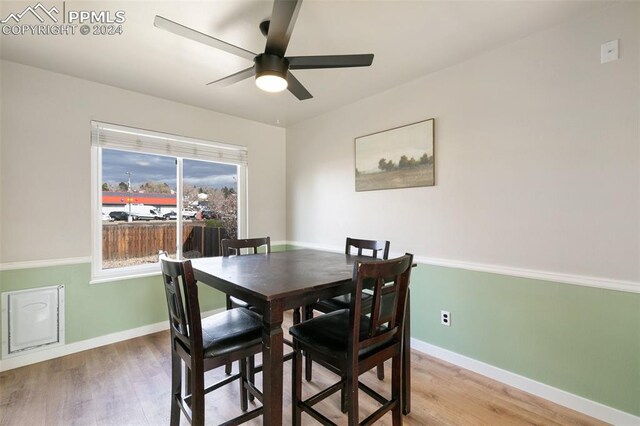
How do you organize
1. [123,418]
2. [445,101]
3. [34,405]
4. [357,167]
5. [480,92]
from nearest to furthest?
1. [123,418]
2. [34,405]
3. [480,92]
4. [445,101]
5. [357,167]

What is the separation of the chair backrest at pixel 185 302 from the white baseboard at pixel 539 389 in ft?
6.86

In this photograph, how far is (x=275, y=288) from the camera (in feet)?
4.34

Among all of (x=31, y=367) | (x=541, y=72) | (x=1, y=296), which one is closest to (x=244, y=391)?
(x=31, y=367)

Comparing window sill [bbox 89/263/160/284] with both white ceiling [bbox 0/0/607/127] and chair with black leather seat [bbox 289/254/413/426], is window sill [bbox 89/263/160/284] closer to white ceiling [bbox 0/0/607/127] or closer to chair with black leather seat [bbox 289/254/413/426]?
white ceiling [bbox 0/0/607/127]

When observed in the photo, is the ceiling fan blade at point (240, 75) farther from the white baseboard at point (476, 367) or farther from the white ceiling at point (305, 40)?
the white baseboard at point (476, 367)

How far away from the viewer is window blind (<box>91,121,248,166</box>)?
2.83 m

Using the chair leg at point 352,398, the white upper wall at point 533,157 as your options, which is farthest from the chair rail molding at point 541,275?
the chair leg at point 352,398

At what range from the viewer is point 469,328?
2.34 metres

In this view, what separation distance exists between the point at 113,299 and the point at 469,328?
3.30 meters

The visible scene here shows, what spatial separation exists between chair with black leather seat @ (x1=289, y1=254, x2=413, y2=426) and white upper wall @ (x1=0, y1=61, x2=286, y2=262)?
2.46m

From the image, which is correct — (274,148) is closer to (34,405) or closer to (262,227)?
(262,227)

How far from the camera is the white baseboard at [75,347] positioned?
2.35 m

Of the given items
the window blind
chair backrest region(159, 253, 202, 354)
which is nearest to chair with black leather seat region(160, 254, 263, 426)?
chair backrest region(159, 253, 202, 354)

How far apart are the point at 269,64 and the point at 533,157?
1.91 m
